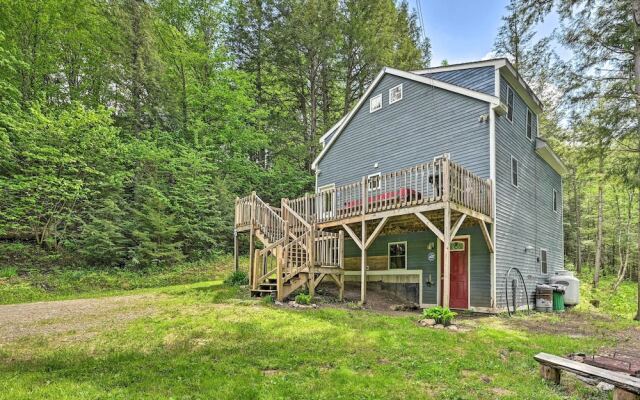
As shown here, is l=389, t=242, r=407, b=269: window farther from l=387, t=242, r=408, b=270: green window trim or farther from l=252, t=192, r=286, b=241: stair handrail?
l=252, t=192, r=286, b=241: stair handrail

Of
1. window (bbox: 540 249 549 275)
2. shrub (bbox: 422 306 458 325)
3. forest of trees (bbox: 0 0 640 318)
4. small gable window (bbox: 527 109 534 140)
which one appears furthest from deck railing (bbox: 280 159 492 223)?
forest of trees (bbox: 0 0 640 318)

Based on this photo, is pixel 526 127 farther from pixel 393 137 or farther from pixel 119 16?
pixel 119 16

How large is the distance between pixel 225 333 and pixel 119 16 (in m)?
19.9

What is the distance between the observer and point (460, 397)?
13.2ft

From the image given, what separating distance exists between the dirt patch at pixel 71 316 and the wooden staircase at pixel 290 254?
10.2 feet

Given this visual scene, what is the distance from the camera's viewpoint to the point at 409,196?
33.3ft

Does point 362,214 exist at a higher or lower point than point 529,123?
lower

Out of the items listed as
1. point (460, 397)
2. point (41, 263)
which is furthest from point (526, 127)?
point (41, 263)

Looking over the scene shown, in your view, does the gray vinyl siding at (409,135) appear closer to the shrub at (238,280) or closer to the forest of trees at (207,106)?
the forest of trees at (207,106)

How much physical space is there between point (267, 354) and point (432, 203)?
578 centimetres

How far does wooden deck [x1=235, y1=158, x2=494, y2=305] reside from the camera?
927 cm

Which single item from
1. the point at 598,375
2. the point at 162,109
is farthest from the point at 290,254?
the point at 162,109

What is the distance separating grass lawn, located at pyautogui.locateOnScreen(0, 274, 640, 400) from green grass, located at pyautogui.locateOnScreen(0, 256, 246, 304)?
283cm

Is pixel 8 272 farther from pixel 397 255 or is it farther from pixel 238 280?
pixel 397 255
